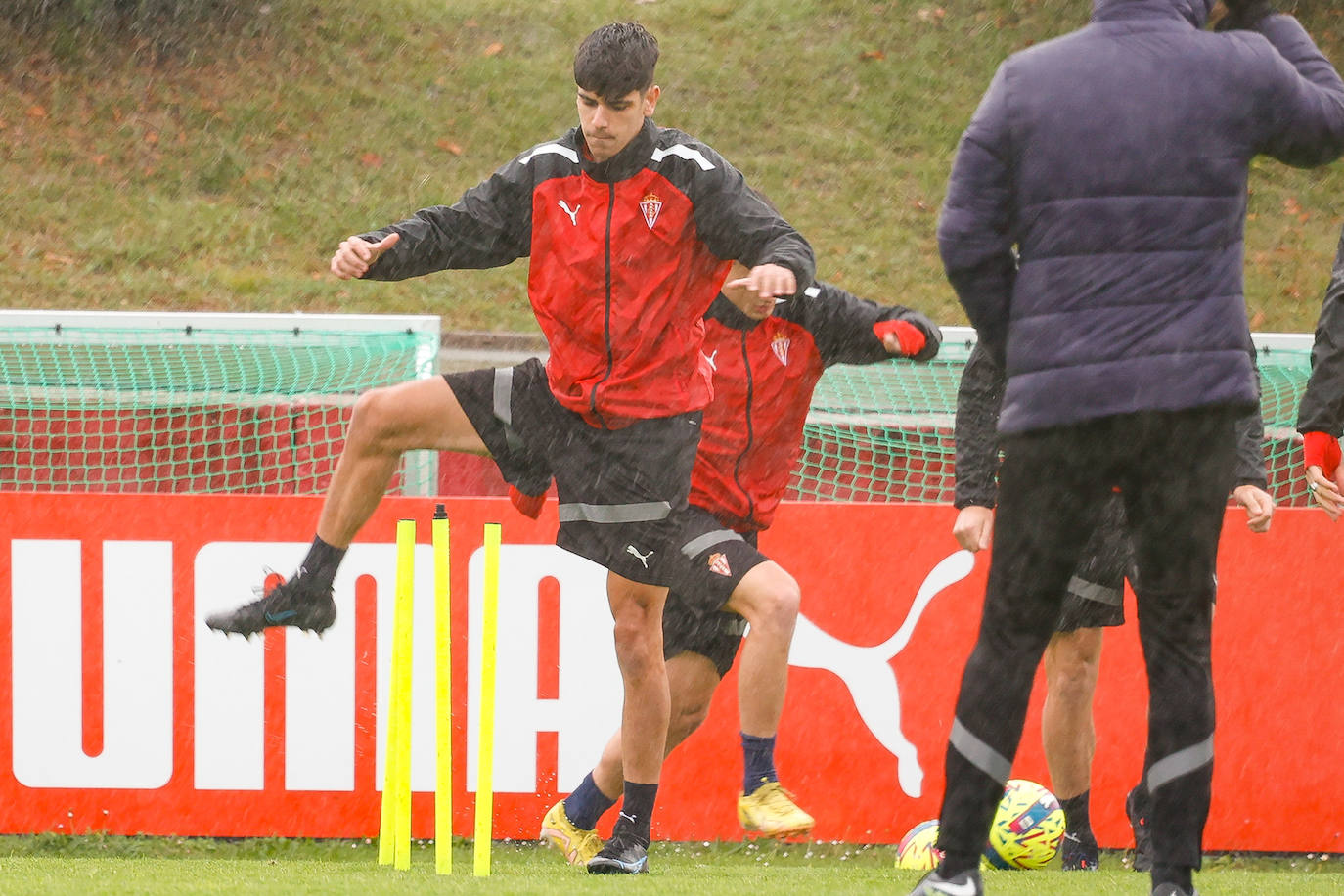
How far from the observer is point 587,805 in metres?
5.05

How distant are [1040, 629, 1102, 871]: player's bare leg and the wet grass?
5.69 metres

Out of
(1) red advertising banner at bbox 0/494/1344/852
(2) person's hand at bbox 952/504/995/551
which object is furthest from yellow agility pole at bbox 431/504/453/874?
(1) red advertising banner at bbox 0/494/1344/852

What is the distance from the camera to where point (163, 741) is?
6.21 m

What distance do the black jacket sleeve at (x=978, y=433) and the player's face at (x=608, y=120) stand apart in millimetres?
1128

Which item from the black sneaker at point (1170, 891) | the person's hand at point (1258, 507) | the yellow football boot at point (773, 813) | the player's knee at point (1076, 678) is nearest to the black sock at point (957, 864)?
the black sneaker at point (1170, 891)

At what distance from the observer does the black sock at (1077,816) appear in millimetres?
5316

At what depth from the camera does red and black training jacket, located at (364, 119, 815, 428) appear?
436cm

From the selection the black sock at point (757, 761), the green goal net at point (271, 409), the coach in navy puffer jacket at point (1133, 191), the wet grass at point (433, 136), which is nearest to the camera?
the coach in navy puffer jacket at point (1133, 191)

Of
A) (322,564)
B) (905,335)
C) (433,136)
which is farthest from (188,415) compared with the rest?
(433,136)

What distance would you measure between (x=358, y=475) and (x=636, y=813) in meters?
1.26

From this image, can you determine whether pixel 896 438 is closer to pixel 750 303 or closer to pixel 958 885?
pixel 750 303

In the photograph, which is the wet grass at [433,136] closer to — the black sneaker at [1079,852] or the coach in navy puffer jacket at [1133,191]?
the black sneaker at [1079,852]

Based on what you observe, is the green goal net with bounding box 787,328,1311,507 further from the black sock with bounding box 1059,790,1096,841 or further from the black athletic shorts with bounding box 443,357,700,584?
the black athletic shorts with bounding box 443,357,700,584

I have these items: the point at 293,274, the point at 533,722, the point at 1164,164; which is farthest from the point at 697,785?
the point at 293,274
